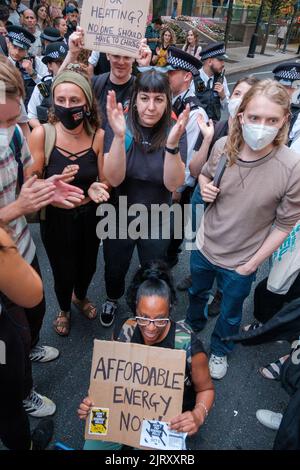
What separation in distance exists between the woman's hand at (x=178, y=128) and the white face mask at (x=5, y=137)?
868 mm

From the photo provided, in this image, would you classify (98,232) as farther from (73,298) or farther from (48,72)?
(48,72)

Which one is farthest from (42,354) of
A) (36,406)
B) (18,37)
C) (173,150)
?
(18,37)

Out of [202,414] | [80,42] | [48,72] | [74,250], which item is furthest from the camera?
[48,72]

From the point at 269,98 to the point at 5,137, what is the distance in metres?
1.38

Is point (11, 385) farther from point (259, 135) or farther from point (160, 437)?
point (259, 135)

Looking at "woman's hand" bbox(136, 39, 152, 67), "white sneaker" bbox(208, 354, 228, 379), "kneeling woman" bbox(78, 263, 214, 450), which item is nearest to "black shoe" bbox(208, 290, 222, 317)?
"white sneaker" bbox(208, 354, 228, 379)

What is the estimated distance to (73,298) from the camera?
309cm

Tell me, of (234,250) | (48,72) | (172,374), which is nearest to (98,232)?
(234,250)

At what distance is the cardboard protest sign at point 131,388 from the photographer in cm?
162

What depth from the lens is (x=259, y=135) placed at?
1896 mm

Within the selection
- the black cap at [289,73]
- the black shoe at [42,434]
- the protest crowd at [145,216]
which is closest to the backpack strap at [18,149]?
the protest crowd at [145,216]

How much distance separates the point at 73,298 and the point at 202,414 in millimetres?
1638

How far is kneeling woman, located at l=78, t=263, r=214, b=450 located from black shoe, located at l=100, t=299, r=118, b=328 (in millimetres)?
968

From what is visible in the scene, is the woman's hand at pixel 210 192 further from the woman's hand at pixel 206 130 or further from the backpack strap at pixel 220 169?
the woman's hand at pixel 206 130
